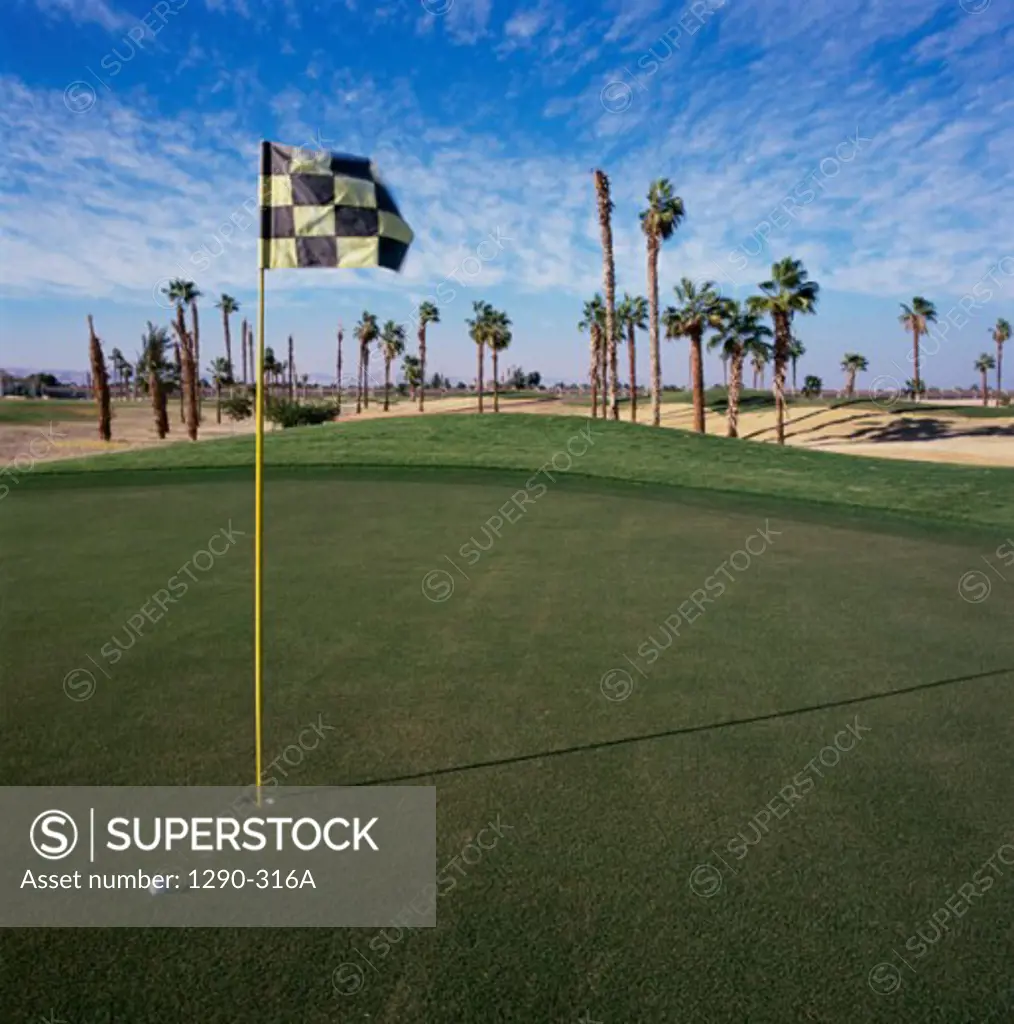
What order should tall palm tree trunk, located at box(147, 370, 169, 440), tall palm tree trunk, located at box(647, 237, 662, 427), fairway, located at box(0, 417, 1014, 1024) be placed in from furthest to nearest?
1. tall palm tree trunk, located at box(147, 370, 169, 440)
2. tall palm tree trunk, located at box(647, 237, 662, 427)
3. fairway, located at box(0, 417, 1014, 1024)

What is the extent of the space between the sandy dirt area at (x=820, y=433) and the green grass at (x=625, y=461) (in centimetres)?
2102

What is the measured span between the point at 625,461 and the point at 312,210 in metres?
20.1

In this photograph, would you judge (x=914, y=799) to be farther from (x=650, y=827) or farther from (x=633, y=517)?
(x=633, y=517)

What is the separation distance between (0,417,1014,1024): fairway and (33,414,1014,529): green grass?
6562 mm

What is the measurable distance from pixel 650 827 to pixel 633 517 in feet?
41.2

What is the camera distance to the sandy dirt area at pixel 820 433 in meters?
48.4

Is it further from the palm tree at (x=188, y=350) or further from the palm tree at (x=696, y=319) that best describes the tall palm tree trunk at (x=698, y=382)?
the palm tree at (x=188, y=350)

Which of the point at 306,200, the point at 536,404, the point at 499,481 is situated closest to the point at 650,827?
the point at 306,200

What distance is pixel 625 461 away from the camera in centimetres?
2480

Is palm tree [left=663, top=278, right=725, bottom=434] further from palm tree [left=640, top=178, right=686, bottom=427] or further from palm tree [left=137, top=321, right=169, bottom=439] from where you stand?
palm tree [left=137, top=321, right=169, bottom=439]

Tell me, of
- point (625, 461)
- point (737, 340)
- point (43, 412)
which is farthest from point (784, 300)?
point (43, 412)

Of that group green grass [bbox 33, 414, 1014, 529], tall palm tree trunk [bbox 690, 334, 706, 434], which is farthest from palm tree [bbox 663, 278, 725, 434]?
green grass [bbox 33, 414, 1014, 529]

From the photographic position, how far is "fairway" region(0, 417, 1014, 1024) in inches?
141

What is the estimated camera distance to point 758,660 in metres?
7.93
